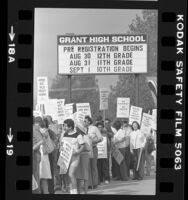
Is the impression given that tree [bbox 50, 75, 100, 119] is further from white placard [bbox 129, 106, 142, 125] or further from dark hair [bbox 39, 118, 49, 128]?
white placard [bbox 129, 106, 142, 125]

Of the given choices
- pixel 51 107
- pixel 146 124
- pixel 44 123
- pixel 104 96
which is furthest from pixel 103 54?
pixel 44 123

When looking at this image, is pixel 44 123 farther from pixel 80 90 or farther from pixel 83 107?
pixel 80 90

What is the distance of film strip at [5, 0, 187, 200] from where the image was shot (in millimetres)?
13672

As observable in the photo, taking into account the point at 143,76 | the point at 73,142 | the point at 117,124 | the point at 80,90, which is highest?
the point at 143,76

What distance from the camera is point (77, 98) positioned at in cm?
1394

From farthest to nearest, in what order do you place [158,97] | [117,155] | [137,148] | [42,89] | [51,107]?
[137,148], [117,155], [51,107], [42,89], [158,97]

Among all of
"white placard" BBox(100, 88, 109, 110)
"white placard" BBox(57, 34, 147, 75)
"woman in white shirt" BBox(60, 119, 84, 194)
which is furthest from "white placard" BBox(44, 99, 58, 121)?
"white placard" BBox(100, 88, 109, 110)

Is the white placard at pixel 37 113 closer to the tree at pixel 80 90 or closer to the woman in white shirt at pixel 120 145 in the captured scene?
the tree at pixel 80 90

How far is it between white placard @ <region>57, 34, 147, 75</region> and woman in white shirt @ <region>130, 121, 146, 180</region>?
1000 mm

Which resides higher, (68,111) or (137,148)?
(68,111)

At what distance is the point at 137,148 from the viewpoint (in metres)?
14.4

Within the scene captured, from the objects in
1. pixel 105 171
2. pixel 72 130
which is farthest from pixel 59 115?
pixel 105 171

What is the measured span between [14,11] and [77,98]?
1755mm

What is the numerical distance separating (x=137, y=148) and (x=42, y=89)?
6.34ft
